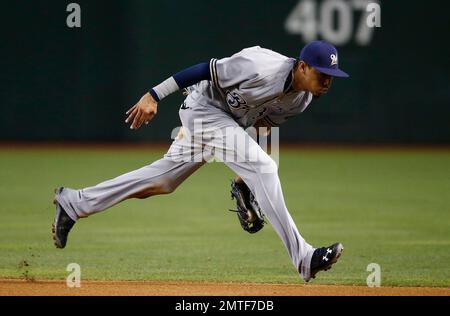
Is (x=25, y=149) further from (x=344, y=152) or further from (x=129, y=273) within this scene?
(x=129, y=273)

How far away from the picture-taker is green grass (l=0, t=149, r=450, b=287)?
22.0 ft

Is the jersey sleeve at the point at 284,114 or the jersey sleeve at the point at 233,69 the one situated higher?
the jersey sleeve at the point at 233,69

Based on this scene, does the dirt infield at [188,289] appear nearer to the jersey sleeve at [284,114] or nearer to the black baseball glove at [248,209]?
the black baseball glove at [248,209]

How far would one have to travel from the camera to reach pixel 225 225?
925 centimetres

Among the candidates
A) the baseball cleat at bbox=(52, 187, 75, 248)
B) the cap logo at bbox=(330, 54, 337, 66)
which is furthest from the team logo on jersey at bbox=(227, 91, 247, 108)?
the baseball cleat at bbox=(52, 187, 75, 248)

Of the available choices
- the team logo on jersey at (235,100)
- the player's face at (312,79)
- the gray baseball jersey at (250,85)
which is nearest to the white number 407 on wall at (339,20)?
the gray baseball jersey at (250,85)

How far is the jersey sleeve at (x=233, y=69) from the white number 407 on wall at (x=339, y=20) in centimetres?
968

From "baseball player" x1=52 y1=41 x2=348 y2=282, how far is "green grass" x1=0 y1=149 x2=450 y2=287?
27.4 inches

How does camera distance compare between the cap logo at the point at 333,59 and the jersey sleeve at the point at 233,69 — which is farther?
the jersey sleeve at the point at 233,69

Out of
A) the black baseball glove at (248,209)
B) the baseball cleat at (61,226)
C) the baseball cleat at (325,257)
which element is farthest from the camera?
the black baseball glove at (248,209)

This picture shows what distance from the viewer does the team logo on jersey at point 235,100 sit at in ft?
18.8

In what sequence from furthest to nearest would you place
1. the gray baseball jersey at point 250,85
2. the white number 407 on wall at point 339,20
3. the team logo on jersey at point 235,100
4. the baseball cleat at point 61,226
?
the white number 407 on wall at point 339,20 → the baseball cleat at point 61,226 → the team logo on jersey at point 235,100 → the gray baseball jersey at point 250,85

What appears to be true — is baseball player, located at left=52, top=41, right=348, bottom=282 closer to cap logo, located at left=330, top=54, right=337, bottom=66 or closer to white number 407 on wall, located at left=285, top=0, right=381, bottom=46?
cap logo, located at left=330, top=54, right=337, bottom=66

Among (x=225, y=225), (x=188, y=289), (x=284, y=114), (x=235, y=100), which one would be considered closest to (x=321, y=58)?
(x=235, y=100)
